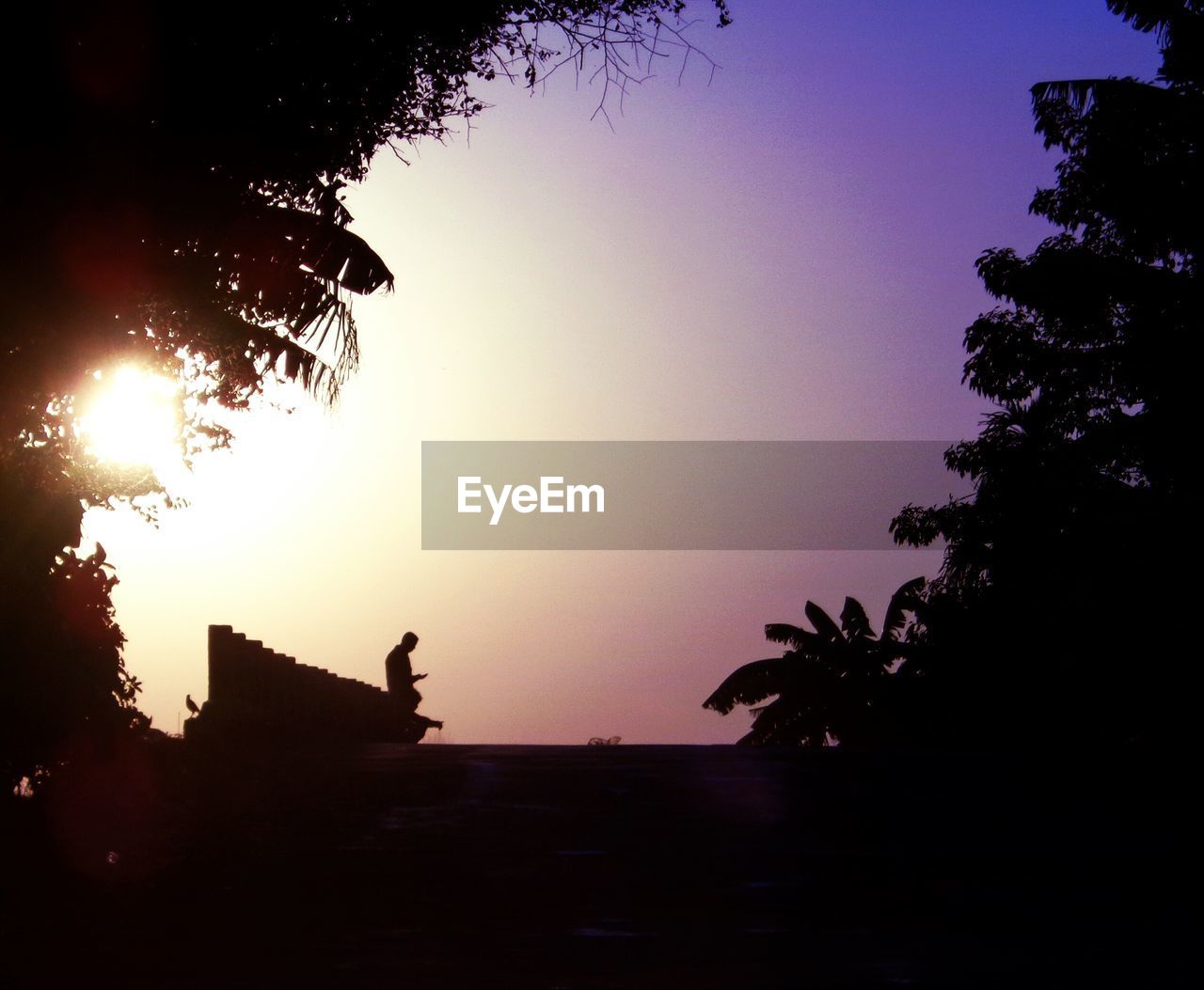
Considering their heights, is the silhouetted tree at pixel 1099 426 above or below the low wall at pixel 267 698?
above

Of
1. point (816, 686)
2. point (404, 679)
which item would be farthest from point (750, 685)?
point (404, 679)

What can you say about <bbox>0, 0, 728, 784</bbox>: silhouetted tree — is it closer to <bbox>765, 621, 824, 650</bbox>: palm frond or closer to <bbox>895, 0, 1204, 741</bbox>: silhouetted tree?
Answer: <bbox>895, 0, 1204, 741</bbox>: silhouetted tree

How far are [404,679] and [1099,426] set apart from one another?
1396 cm

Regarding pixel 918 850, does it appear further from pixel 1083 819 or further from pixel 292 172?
pixel 292 172

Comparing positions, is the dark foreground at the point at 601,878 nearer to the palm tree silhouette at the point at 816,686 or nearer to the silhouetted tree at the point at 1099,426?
the silhouetted tree at the point at 1099,426

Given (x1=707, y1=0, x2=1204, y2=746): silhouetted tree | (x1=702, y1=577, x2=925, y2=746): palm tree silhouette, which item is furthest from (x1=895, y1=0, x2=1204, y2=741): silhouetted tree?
(x1=702, y1=577, x2=925, y2=746): palm tree silhouette

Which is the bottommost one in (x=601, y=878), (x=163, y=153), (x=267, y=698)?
(x=601, y=878)

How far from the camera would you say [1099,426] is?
95.7 ft

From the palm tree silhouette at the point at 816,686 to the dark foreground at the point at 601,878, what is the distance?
29.1 meters

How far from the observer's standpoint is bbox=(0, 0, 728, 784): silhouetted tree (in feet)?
33.7

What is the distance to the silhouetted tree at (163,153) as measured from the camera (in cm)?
1027

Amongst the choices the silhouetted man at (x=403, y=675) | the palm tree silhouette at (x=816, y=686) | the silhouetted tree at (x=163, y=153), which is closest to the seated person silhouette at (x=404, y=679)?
the silhouetted man at (x=403, y=675)

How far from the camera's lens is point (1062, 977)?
623 cm

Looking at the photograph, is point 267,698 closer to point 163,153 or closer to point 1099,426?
point 163,153
